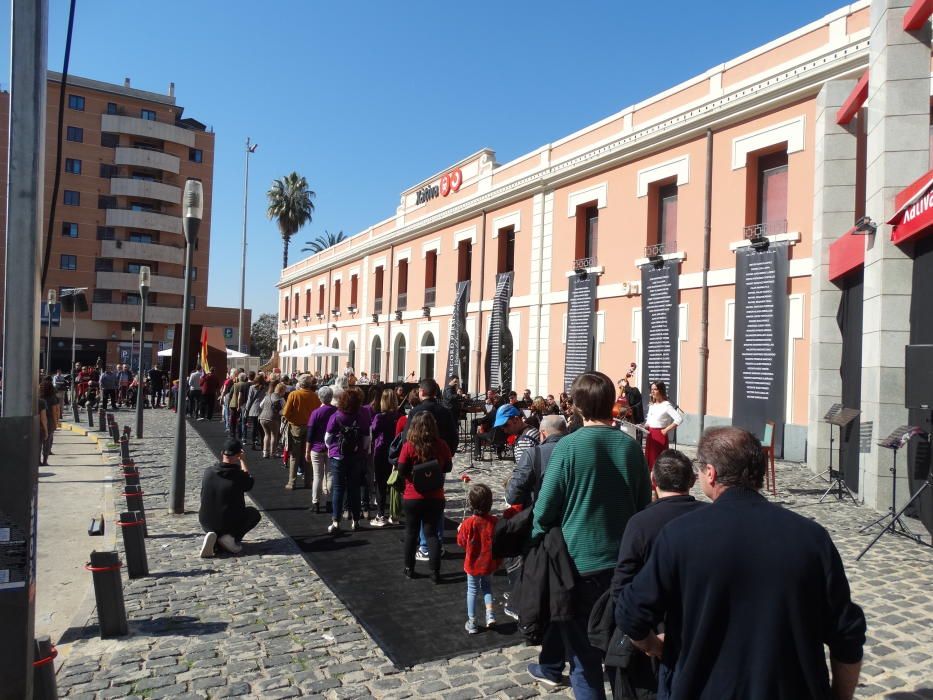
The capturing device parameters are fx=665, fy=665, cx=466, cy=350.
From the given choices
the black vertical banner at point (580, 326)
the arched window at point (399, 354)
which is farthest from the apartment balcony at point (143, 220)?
the black vertical banner at point (580, 326)

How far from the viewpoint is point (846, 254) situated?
11.0 meters

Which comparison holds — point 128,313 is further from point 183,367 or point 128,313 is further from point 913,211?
point 913,211

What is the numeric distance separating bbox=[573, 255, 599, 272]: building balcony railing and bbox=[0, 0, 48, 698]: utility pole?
59.3 feet

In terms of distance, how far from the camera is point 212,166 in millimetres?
56875

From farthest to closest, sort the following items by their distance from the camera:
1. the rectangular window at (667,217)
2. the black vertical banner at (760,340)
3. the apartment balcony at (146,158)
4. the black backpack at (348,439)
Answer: the apartment balcony at (146,158), the rectangular window at (667,217), the black vertical banner at (760,340), the black backpack at (348,439)

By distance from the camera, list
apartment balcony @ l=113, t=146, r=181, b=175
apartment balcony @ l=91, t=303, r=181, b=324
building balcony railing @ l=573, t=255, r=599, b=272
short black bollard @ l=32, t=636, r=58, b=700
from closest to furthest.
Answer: short black bollard @ l=32, t=636, r=58, b=700 → building balcony railing @ l=573, t=255, r=599, b=272 → apartment balcony @ l=91, t=303, r=181, b=324 → apartment balcony @ l=113, t=146, r=181, b=175

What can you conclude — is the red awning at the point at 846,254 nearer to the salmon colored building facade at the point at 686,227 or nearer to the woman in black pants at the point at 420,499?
the salmon colored building facade at the point at 686,227

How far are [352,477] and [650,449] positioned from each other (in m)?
4.54

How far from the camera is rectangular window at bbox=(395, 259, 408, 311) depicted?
3036 centimetres

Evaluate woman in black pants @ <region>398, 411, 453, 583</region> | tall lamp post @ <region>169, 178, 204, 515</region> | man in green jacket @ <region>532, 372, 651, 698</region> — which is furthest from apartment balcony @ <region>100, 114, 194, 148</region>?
man in green jacket @ <region>532, 372, 651, 698</region>

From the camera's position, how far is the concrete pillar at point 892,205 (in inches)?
345

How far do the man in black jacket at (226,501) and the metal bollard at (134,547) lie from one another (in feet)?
2.34

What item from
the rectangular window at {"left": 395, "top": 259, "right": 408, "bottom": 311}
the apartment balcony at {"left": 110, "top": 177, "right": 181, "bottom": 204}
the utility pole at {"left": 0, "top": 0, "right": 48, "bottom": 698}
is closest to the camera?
the utility pole at {"left": 0, "top": 0, "right": 48, "bottom": 698}

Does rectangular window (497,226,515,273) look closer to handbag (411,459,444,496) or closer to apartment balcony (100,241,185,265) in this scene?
handbag (411,459,444,496)
